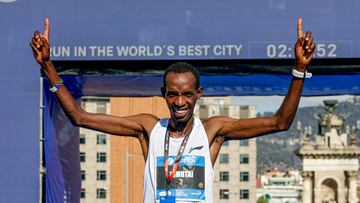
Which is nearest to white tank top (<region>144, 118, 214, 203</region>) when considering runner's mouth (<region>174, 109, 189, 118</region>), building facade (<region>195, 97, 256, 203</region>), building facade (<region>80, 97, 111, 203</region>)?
runner's mouth (<region>174, 109, 189, 118</region>)

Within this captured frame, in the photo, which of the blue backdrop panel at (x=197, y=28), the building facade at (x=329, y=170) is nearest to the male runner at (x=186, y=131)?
the blue backdrop panel at (x=197, y=28)

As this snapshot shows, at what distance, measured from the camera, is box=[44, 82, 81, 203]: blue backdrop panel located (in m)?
14.3

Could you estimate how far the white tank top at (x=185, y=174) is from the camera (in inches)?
231

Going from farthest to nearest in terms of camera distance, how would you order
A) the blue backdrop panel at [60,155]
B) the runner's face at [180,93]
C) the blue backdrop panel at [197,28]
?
the blue backdrop panel at [60,155]
the blue backdrop panel at [197,28]
the runner's face at [180,93]

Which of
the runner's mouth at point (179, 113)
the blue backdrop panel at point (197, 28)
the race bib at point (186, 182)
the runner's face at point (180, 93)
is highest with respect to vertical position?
the blue backdrop panel at point (197, 28)

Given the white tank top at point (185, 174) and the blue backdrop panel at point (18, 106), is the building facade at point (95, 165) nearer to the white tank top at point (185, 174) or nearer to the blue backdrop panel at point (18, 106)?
the blue backdrop panel at point (18, 106)

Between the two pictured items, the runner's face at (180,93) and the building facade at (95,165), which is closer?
the runner's face at (180,93)

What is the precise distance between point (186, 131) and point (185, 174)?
0.91ft

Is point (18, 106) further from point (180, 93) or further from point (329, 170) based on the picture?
point (329, 170)

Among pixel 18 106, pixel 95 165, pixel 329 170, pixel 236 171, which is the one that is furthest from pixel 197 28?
pixel 329 170

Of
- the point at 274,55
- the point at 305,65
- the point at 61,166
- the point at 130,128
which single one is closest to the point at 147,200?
the point at 130,128

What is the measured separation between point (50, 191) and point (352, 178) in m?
98.7

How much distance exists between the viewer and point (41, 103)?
556 inches

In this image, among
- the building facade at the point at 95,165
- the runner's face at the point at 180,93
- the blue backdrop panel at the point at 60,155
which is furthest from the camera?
the building facade at the point at 95,165
